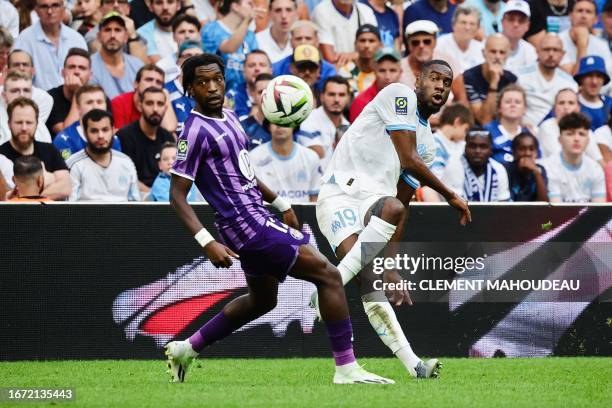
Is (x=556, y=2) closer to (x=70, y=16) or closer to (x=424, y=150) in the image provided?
(x=70, y=16)

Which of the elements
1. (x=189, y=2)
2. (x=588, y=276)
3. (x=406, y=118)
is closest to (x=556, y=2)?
(x=189, y=2)

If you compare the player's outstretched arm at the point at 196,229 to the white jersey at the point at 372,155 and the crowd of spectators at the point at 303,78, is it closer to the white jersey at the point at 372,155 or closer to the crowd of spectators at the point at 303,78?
the white jersey at the point at 372,155

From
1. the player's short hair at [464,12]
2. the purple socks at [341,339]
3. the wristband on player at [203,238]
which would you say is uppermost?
the player's short hair at [464,12]

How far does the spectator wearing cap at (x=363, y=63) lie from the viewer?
605 inches

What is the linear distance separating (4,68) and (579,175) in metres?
7.13

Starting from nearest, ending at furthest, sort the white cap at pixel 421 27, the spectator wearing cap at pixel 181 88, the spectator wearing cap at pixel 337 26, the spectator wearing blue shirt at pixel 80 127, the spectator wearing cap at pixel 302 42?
1. the spectator wearing blue shirt at pixel 80 127
2. the spectator wearing cap at pixel 181 88
3. the white cap at pixel 421 27
4. the spectator wearing cap at pixel 302 42
5. the spectator wearing cap at pixel 337 26

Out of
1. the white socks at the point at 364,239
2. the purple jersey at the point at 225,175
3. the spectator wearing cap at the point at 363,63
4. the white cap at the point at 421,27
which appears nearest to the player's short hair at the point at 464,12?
the white cap at the point at 421,27

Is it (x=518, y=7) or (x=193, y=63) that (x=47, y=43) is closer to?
(x=518, y=7)

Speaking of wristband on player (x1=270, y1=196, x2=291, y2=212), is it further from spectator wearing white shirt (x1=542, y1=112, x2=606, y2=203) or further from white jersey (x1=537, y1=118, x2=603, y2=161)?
white jersey (x1=537, y1=118, x2=603, y2=161)

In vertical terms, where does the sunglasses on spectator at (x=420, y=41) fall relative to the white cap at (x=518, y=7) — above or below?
below

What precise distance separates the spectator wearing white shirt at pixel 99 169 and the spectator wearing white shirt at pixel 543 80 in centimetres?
603

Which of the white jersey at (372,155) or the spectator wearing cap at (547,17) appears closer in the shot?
the white jersey at (372,155)

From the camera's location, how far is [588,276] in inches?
464

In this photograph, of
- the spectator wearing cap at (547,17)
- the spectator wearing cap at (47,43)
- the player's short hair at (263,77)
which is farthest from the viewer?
the spectator wearing cap at (547,17)
